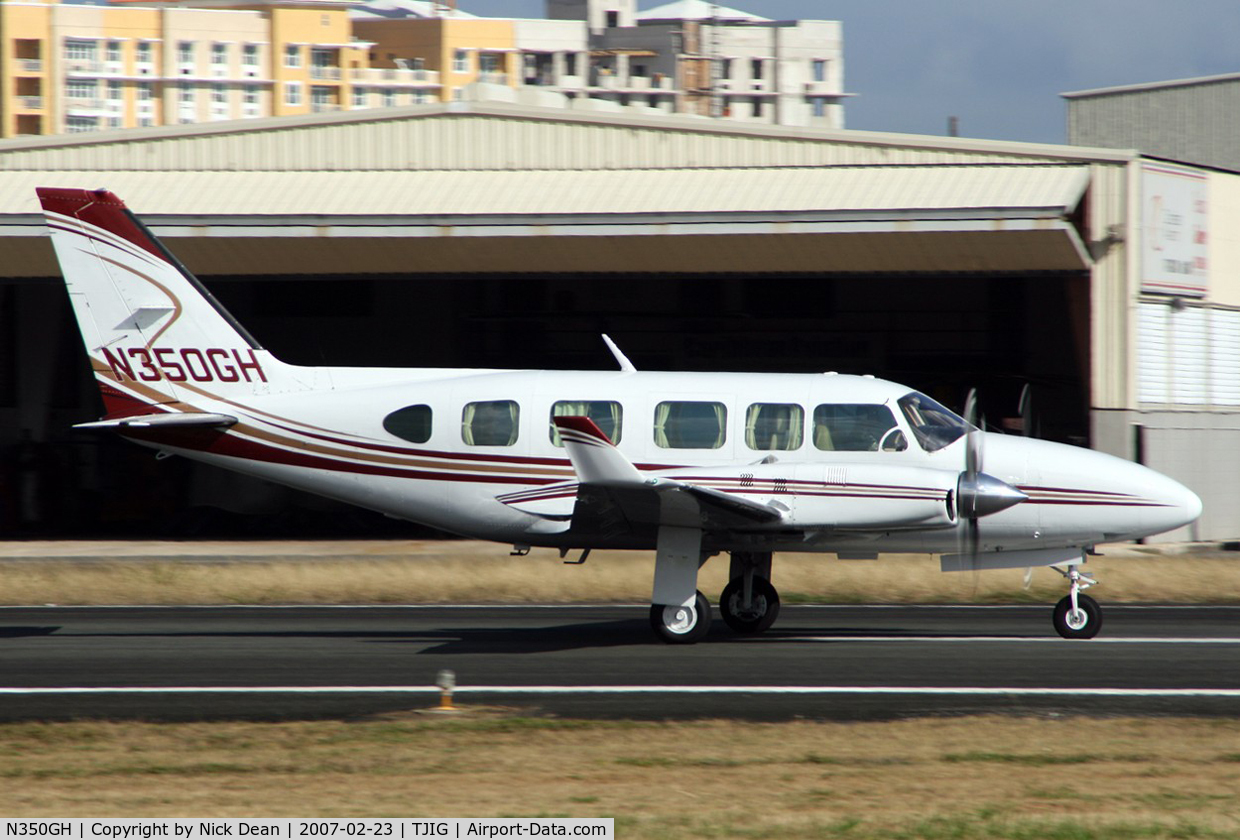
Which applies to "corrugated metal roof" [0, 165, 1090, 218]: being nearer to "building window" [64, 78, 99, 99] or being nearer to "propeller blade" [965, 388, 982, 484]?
"propeller blade" [965, 388, 982, 484]

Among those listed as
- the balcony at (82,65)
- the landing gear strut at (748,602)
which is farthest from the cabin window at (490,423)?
the balcony at (82,65)

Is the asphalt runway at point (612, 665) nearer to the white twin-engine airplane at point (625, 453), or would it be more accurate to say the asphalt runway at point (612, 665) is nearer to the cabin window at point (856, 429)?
the white twin-engine airplane at point (625, 453)

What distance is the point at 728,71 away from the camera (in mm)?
167625

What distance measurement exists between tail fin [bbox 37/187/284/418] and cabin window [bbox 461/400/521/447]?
2.64m

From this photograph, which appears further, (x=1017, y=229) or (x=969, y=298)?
(x=969, y=298)

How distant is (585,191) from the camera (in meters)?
26.7

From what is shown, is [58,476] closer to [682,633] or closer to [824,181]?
[824,181]

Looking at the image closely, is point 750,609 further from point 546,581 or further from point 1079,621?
point 546,581

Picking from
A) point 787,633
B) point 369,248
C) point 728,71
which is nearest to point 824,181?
point 369,248

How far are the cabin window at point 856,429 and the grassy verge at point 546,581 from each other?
16.7 feet

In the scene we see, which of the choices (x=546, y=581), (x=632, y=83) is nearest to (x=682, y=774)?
(x=546, y=581)

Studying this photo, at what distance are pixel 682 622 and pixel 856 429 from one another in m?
2.66

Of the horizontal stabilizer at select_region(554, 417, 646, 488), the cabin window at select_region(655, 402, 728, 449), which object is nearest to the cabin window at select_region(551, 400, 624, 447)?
the cabin window at select_region(655, 402, 728, 449)

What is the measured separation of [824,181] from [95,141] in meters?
14.6
